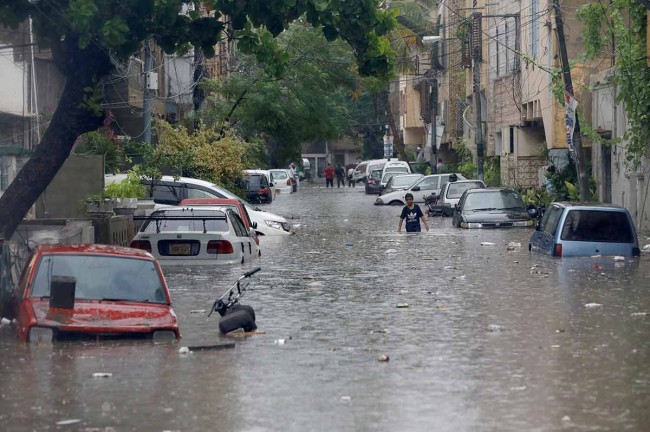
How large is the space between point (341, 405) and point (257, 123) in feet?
163

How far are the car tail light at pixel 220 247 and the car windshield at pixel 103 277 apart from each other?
8.30m

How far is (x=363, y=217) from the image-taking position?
46.3m

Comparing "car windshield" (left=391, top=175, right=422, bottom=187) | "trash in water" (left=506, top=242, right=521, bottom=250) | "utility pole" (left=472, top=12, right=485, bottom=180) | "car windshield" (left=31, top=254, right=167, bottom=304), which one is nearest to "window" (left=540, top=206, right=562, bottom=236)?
"trash in water" (left=506, top=242, right=521, bottom=250)

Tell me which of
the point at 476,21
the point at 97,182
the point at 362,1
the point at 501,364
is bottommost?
the point at 501,364

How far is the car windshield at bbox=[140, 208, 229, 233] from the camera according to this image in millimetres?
22625

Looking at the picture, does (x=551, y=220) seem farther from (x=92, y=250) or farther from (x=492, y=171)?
(x=492, y=171)

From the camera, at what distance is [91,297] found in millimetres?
13625

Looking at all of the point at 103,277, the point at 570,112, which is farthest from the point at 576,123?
the point at 103,277

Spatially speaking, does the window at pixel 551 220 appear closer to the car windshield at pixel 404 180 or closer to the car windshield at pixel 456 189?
the car windshield at pixel 456 189

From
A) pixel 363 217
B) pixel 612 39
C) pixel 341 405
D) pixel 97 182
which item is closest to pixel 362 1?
pixel 341 405

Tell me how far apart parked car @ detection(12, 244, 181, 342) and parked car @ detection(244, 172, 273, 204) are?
4109cm

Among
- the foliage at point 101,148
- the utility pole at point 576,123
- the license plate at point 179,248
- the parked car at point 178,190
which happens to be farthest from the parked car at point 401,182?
the license plate at point 179,248

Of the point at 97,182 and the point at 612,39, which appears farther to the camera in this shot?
the point at 612,39

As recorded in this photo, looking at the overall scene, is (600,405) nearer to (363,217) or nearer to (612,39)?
(612,39)
